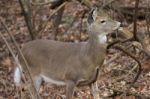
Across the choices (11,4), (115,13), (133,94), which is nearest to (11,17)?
(11,4)

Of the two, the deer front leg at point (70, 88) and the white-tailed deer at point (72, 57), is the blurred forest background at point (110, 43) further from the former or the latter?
the deer front leg at point (70, 88)

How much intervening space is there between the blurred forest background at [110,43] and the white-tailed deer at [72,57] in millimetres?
319

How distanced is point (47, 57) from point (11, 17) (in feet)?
29.4

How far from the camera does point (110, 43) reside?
692 cm

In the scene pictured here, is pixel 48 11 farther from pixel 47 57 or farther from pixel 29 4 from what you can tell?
pixel 47 57

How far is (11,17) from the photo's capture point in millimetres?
16750

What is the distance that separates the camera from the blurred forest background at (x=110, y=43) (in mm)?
8219

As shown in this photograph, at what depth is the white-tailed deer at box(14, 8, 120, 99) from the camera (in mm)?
7266

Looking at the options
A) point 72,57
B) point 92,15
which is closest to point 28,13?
point 72,57

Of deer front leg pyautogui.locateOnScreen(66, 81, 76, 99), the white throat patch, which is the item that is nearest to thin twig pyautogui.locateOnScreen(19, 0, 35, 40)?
deer front leg pyautogui.locateOnScreen(66, 81, 76, 99)

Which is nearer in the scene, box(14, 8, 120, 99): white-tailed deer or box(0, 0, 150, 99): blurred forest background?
box(14, 8, 120, 99): white-tailed deer

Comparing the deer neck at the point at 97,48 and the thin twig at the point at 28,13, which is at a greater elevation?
the deer neck at the point at 97,48


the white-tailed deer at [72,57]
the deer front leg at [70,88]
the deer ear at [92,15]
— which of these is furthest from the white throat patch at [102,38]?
the deer front leg at [70,88]

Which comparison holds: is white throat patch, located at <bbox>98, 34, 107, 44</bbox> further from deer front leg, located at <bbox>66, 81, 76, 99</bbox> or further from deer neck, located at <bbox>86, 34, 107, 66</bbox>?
deer front leg, located at <bbox>66, 81, 76, 99</bbox>
